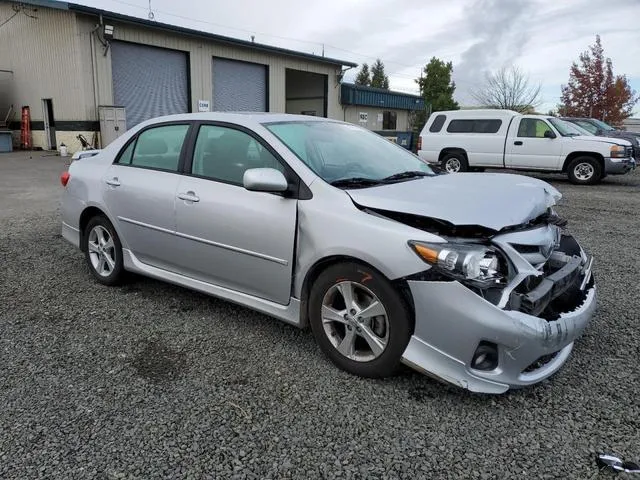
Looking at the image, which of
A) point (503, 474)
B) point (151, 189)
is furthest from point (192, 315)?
point (503, 474)

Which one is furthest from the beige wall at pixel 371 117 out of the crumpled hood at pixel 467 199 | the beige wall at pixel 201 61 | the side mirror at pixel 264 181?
→ the side mirror at pixel 264 181

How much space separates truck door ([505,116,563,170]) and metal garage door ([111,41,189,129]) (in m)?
13.6

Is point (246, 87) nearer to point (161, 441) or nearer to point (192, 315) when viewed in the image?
point (192, 315)

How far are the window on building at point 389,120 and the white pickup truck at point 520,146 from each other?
20.0 metres

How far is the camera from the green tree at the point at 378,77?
82.4 m

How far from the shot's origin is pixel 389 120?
35844mm

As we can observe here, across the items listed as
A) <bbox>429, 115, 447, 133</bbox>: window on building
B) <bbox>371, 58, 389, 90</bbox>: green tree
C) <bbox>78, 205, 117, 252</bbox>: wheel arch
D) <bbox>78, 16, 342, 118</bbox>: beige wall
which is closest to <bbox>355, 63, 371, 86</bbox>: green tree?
<bbox>371, 58, 389, 90</bbox>: green tree

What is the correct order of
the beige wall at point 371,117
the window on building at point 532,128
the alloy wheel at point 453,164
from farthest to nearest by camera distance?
1. the beige wall at point 371,117
2. the alloy wheel at point 453,164
3. the window on building at point 532,128

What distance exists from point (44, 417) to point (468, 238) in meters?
2.39

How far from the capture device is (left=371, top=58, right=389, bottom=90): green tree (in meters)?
82.4

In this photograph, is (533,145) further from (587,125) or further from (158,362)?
(158,362)

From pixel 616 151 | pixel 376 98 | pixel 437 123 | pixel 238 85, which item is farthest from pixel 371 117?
pixel 616 151

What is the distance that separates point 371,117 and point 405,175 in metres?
29.7

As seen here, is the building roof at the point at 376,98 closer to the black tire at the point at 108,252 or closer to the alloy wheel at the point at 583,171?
the alloy wheel at the point at 583,171
